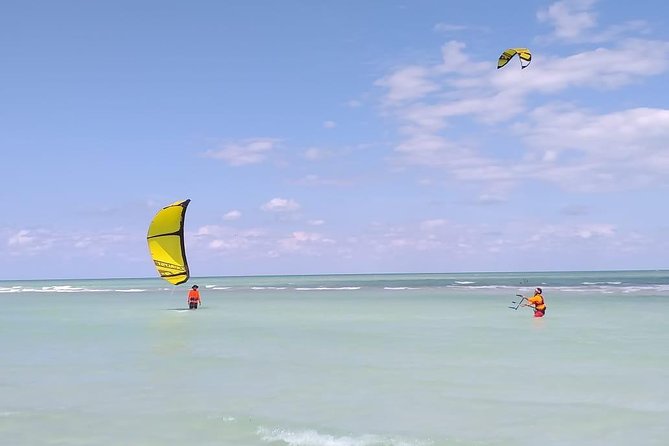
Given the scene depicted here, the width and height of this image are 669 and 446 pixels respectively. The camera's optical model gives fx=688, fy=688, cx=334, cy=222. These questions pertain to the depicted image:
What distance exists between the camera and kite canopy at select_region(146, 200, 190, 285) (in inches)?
1078

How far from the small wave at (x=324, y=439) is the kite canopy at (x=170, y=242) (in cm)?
1923

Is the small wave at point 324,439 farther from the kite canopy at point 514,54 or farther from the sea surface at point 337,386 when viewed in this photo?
the kite canopy at point 514,54

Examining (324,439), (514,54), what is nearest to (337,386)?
(324,439)

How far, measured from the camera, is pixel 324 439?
29.0 ft

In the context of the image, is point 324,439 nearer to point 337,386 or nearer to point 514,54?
point 337,386

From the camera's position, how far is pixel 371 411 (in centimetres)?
1025

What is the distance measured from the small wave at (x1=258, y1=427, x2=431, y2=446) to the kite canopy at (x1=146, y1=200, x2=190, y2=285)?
1923cm

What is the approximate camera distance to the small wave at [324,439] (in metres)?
8.62

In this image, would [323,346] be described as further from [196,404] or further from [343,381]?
[196,404]

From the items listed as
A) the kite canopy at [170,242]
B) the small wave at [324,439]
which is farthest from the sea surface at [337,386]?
the kite canopy at [170,242]

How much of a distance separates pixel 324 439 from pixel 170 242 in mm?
20386

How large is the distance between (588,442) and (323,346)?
32.6 ft

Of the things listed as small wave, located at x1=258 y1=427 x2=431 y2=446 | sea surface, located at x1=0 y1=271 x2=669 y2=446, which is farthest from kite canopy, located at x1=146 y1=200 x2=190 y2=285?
small wave, located at x1=258 y1=427 x2=431 y2=446

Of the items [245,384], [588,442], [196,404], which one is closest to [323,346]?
[245,384]
